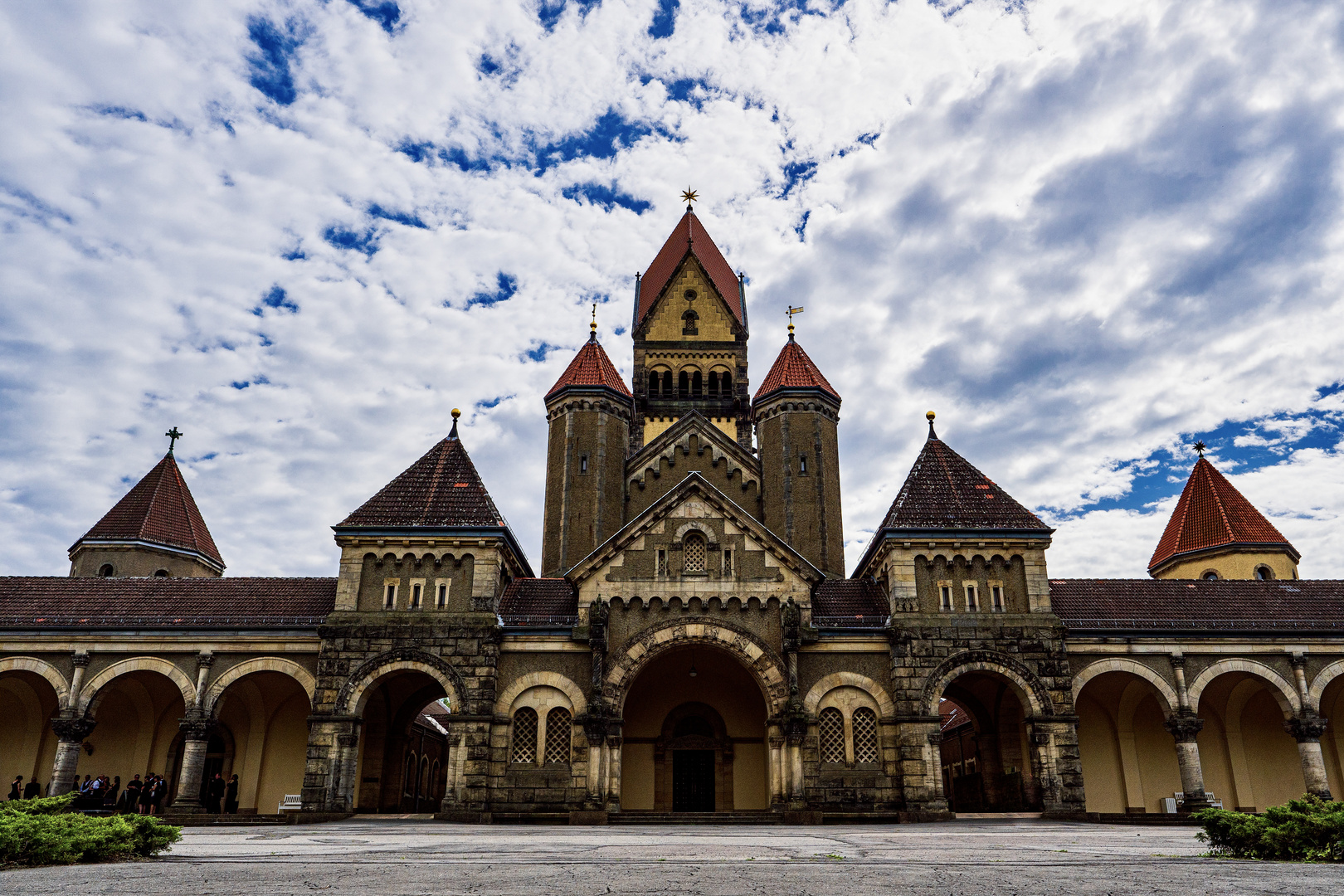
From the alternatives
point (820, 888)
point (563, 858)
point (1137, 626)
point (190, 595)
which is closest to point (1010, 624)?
point (1137, 626)

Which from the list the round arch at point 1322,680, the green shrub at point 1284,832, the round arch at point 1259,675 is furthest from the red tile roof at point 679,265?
the green shrub at point 1284,832

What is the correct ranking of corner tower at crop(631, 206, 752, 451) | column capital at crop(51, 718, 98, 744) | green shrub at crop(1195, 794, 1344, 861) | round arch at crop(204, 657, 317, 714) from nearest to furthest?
1. green shrub at crop(1195, 794, 1344, 861)
2. column capital at crop(51, 718, 98, 744)
3. round arch at crop(204, 657, 317, 714)
4. corner tower at crop(631, 206, 752, 451)

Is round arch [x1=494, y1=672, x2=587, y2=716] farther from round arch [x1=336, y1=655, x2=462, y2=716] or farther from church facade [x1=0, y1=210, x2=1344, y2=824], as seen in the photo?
round arch [x1=336, y1=655, x2=462, y2=716]

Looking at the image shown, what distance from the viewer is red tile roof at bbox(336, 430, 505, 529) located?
91.6ft

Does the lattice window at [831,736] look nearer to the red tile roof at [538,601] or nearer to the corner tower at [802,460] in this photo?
the red tile roof at [538,601]

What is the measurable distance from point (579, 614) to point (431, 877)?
19214 mm

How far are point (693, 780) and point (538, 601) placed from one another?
289 inches

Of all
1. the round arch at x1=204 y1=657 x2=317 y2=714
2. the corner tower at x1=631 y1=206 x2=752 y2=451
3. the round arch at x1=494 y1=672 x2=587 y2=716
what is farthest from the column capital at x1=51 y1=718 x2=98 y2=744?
the corner tower at x1=631 y1=206 x2=752 y2=451

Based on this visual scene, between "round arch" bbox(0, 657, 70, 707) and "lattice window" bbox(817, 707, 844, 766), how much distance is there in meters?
21.6

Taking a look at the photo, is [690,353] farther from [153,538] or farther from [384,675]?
[153,538]

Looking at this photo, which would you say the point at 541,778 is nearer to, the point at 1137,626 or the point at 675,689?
the point at 675,689

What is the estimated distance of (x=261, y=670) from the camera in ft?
88.8

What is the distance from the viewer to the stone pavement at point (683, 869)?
23.1 ft

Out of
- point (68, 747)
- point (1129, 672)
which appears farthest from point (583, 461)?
point (1129, 672)
